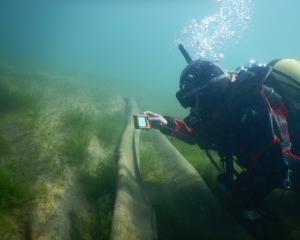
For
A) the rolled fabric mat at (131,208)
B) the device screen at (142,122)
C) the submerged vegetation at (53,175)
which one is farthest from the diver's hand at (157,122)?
the submerged vegetation at (53,175)

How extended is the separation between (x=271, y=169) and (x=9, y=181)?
11.3ft

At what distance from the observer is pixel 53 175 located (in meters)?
4.81

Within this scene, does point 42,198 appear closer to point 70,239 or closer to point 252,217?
point 70,239

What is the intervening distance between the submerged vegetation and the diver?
180 cm

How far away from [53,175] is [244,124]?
10.8ft

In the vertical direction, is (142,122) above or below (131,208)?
above

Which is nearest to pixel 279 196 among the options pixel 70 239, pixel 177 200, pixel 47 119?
pixel 177 200

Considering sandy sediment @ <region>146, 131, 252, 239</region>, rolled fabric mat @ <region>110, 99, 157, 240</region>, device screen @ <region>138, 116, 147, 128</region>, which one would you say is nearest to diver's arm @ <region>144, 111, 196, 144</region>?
device screen @ <region>138, 116, 147, 128</region>

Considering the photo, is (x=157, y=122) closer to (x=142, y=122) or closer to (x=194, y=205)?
(x=142, y=122)

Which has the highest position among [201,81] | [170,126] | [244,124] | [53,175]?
[201,81]

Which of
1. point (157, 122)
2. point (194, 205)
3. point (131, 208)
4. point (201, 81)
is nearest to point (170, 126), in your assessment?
point (157, 122)

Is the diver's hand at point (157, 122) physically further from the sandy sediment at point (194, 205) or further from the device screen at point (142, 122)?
the sandy sediment at point (194, 205)

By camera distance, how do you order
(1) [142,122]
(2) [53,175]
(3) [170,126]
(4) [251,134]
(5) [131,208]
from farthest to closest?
(3) [170,126], (2) [53,175], (1) [142,122], (5) [131,208], (4) [251,134]

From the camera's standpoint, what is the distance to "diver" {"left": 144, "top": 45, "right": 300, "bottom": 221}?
3248mm
